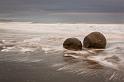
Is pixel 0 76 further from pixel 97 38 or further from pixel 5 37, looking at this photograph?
pixel 5 37

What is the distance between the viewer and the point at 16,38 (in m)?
12.3

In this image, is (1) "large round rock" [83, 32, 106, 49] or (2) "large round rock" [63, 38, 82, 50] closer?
(2) "large round rock" [63, 38, 82, 50]

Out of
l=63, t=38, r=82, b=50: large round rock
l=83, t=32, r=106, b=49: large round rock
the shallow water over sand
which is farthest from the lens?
l=83, t=32, r=106, b=49: large round rock

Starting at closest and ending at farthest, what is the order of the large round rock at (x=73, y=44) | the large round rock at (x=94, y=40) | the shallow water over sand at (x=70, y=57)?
1. the shallow water over sand at (x=70, y=57)
2. the large round rock at (x=73, y=44)
3. the large round rock at (x=94, y=40)

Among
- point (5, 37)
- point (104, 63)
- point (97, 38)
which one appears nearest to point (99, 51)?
point (97, 38)

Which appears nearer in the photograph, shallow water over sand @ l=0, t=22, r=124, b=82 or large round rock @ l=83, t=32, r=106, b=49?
shallow water over sand @ l=0, t=22, r=124, b=82

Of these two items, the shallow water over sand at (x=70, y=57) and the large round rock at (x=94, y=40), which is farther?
the large round rock at (x=94, y=40)

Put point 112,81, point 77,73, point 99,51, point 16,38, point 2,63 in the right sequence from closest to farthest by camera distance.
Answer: point 112,81, point 77,73, point 2,63, point 99,51, point 16,38

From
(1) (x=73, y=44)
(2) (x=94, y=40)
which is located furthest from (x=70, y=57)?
(2) (x=94, y=40)

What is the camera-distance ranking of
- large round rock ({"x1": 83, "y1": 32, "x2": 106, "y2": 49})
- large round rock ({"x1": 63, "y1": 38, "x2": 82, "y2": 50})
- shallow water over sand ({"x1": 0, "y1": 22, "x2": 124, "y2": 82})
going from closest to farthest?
shallow water over sand ({"x1": 0, "y1": 22, "x2": 124, "y2": 82}) < large round rock ({"x1": 63, "y1": 38, "x2": 82, "y2": 50}) < large round rock ({"x1": 83, "y1": 32, "x2": 106, "y2": 49})

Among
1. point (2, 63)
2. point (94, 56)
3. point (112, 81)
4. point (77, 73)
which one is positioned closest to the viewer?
point (112, 81)

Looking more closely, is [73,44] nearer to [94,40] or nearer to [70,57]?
[94,40]

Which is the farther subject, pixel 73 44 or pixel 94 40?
pixel 94 40

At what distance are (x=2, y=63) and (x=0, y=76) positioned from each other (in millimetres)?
1222
